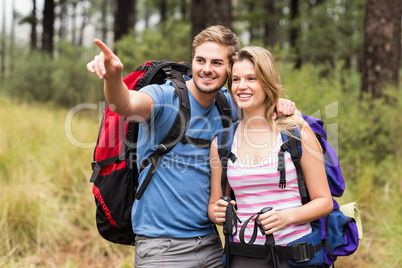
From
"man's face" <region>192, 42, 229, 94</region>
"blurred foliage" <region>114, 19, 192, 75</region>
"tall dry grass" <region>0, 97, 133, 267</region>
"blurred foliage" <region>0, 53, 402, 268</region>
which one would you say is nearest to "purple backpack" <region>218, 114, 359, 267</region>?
"man's face" <region>192, 42, 229, 94</region>

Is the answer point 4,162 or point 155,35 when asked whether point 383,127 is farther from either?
point 155,35

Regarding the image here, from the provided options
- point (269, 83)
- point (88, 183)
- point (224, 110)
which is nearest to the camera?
point (269, 83)

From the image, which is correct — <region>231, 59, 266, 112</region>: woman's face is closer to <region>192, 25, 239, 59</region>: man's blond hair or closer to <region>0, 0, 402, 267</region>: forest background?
<region>192, 25, 239, 59</region>: man's blond hair

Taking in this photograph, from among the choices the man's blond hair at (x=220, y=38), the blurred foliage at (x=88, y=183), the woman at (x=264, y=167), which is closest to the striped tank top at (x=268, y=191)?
the woman at (x=264, y=167)

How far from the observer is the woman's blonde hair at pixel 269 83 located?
8.07 feet

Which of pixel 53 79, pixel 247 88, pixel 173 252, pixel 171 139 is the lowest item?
pixel 173 252

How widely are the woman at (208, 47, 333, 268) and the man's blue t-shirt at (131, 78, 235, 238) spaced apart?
0.10m

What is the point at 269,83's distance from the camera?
249 centimetres

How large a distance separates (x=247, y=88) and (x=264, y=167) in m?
0.46

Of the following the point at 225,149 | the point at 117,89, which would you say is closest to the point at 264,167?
the point at 225,149

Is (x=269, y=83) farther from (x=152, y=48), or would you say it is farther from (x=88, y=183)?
(x=152, y=48)

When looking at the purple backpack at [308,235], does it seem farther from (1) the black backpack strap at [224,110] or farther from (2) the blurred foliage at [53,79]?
(2) the blurred foliage at [53,79]

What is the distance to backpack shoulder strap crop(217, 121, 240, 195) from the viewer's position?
248cm

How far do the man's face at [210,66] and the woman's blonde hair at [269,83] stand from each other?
7.1 inches
